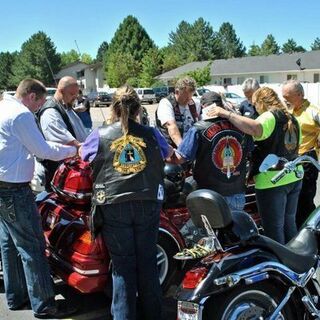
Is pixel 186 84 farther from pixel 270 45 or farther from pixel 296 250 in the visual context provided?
pixel 270 45

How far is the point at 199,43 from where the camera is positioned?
11388cm

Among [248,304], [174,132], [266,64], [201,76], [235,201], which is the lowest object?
[248,304]

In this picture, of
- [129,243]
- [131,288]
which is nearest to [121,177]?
[129,243]

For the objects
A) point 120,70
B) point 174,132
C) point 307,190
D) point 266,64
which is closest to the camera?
point 174,132

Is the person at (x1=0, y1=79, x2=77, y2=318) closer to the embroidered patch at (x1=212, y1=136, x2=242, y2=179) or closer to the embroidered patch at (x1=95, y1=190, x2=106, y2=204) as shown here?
the embroidered patch at (x1=95, y1=190, x2=106, y2=204)

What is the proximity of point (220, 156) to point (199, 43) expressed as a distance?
4433 inches

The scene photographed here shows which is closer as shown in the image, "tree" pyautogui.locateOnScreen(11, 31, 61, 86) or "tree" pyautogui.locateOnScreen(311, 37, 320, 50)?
"tree" pyautogui.locateOnScreen(11, 31, 61, 86)

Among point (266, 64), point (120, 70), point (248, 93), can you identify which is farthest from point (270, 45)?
point (248, 93)

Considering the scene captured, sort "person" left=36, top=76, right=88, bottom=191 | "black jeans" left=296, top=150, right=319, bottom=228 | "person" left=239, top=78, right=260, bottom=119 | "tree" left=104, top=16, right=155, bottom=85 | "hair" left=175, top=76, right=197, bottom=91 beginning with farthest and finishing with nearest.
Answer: "tree" left=104, top=16, right=155, bottom=85 → "person" left=239, top=78, right=260, bottom=119 → "hair" left=175, top=76, right=197, bottom=91 → "black jeans" left=296, top=150, right=319, bottom=228 → "person" left=36, top=76, right=88, bottom=191

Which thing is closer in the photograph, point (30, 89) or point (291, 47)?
point (30, 89)

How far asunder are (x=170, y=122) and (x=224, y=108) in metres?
1.51

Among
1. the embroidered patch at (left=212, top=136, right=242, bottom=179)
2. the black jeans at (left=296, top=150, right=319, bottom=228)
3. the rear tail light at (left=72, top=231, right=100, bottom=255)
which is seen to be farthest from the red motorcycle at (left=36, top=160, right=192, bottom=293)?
the black jeans at (left=296, top=150, right=319, bottom=228)

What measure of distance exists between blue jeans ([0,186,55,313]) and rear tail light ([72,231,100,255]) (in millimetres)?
296

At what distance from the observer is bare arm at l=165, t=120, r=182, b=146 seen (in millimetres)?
5676
